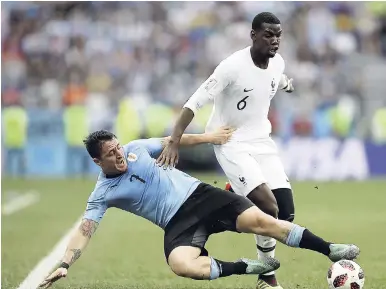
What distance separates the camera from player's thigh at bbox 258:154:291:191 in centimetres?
852

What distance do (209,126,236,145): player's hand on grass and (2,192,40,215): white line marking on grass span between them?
30.0 ft

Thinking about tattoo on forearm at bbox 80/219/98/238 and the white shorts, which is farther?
the white shorts

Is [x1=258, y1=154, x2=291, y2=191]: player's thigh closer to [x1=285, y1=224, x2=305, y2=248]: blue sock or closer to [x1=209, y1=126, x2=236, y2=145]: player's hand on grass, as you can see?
[x1=209, y1=126, x2=236, y2=145]: player's hand on grass

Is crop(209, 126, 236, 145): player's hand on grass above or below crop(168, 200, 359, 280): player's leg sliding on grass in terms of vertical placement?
above

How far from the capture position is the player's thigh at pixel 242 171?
8.32 meters

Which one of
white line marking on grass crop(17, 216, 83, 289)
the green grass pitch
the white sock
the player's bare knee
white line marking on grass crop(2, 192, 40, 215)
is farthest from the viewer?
white line marking on grass crop(2, 192, 40, 215)

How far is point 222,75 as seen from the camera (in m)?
8.22

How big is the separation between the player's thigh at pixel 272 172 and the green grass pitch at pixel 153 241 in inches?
36.9

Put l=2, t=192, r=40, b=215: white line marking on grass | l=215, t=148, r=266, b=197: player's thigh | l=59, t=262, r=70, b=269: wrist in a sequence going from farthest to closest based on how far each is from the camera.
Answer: l=2, t=192, r=40, b=215: white line marking on grass
l=215, t=148, r=266, b=197: player's thigh
l=59, t=262, r=70, b=269: wrist

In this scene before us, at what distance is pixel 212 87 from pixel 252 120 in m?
0.56

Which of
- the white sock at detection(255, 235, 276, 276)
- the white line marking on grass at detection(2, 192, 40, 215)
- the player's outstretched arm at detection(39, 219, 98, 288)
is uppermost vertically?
the player's outstretched arm at detection(39, 219, 98, 288)

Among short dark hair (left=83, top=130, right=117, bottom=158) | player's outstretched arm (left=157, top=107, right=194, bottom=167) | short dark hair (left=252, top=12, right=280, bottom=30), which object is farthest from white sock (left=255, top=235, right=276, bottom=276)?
short dark hair (left=252, top=12, right=280, bottom=30)

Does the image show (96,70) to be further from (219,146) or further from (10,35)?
Result: (219,146)

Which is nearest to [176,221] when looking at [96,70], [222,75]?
[222,75]
